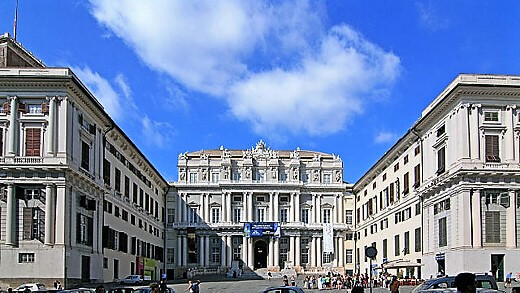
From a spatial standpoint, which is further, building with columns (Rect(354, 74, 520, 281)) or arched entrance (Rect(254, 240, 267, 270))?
arched entrance (Rect(254, 240, 267, 270))

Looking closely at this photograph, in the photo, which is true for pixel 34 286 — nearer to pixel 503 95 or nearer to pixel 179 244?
pixel 503 95

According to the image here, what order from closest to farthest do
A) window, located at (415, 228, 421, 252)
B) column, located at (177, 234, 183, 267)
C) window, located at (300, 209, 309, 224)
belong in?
window, located at (415, 228, 421, 252) → column, located at (177, 234, 183, 267) → window, located at (300, 209, 309, 224)

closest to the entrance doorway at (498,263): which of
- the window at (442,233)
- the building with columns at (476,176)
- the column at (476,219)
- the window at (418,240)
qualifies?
the building with columns at (476,176)

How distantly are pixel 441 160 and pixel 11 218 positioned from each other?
3066cm

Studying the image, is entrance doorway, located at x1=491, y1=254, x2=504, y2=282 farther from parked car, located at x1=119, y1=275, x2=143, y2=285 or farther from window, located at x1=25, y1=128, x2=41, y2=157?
window, located at x1=25, y1=128, x2=41, y2=157

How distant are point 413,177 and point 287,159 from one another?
4284 centimetres

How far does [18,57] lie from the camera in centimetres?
5922

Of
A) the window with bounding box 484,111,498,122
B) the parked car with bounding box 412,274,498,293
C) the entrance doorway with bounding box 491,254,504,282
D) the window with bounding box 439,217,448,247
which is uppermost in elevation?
the window with bounding box 484,111,498,122

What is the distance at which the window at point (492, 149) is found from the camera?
50072mm

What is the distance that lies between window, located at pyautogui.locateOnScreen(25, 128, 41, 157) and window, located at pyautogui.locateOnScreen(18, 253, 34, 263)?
640 cm

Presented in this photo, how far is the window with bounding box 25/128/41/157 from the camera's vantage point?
4766cm

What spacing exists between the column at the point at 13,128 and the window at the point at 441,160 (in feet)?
98.8

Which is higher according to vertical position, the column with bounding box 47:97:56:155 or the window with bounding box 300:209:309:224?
the column with bounding box 47:97:56:155

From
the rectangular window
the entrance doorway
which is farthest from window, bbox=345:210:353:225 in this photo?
the entrance doorway
